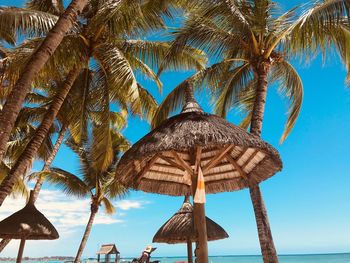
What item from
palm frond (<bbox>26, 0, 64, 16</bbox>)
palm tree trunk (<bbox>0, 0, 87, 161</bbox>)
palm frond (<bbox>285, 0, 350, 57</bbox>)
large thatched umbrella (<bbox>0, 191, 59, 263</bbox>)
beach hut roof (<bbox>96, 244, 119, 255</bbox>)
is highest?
palm frond (<bbox>26, 0, 64, 16</bbox>)

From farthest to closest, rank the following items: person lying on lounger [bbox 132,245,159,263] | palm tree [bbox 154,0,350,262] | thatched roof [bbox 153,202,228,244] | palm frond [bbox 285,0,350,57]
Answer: person lying on lounger [bbox 132,245,159,263]
thatched roof [bbox 153,202,228,244]
palm tree [bbox 154,0,350,262]
palm frond [bbox 285,0,350,57]

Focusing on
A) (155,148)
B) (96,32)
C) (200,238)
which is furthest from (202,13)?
(200,238)

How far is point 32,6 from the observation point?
10.7m

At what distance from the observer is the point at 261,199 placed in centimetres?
705

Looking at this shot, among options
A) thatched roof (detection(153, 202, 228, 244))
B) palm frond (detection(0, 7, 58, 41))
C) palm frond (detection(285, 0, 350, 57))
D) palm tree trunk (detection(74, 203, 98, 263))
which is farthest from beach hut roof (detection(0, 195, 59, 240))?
palm frond (detection(285, 0, 350, 57))

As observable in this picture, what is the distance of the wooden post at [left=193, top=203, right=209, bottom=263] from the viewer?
4.80 meters

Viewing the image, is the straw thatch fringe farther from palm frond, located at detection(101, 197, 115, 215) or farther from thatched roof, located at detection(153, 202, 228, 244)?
palm frond, located at detection(101, 197, 115, 215)

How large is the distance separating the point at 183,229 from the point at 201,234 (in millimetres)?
5125

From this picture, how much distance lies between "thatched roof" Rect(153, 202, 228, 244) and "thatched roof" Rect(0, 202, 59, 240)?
3231mm

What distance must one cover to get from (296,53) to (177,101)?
3.22 metres

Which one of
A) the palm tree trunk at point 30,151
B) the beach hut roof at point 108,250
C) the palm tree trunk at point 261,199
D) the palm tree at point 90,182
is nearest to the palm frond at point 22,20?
the palm tree trunk at point 30,151

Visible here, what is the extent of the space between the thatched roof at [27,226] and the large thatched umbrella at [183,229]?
324 cm

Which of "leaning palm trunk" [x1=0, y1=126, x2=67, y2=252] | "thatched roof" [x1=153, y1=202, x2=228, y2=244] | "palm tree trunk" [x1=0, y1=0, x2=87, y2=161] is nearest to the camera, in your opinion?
"palm tree trunk" [x1=0, y1=0, x2=87, y2=161]

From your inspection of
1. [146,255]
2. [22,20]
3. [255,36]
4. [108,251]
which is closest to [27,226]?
[146,255]
